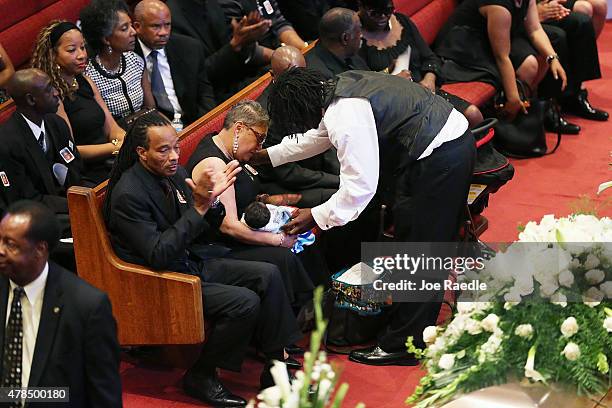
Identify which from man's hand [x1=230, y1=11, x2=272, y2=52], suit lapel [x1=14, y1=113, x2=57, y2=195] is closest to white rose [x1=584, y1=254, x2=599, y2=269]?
suit lapel [x1=14, y1=113, x2=57, y2=195]

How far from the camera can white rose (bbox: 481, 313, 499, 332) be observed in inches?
113

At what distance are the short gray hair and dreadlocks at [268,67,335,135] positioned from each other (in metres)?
0.37

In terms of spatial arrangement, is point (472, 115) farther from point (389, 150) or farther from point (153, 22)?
point (153, 22)

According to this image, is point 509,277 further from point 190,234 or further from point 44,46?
point 44,46

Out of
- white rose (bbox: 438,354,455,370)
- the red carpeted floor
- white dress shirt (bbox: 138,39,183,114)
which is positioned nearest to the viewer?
white rose (bbox: 438,354,455,370)

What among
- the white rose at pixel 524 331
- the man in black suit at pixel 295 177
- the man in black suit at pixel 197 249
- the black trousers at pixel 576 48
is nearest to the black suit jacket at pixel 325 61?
the man in black suit at pixel 295 177

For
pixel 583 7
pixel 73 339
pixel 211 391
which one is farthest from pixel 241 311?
pixel 583 7

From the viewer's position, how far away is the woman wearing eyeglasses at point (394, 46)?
6.68 metres

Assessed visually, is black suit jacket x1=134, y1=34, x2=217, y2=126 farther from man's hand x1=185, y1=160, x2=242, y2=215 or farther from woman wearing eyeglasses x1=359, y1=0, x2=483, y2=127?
man's hand x1=185, y1=160, x2=242, y2=215

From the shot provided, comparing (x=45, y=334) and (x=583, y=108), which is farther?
(x=583, y=108)

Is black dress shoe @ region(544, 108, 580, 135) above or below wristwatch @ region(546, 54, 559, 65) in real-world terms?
below

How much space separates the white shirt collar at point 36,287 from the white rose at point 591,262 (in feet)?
5.55

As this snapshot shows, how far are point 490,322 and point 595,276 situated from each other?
13.7 inches

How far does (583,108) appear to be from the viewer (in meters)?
8.23
